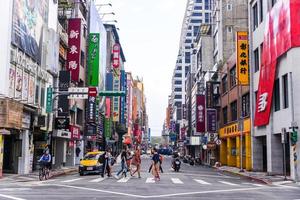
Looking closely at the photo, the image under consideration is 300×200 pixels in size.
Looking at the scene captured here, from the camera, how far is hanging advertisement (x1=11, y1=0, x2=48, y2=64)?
2941 cm

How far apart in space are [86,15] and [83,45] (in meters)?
6.72

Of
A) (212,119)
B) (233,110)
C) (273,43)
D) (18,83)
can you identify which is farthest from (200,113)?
(18,83)

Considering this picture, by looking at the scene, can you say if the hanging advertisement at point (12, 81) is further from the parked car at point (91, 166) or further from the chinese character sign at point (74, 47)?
the chinese character sign at point (74, 47)

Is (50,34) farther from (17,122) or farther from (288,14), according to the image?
(288,14)

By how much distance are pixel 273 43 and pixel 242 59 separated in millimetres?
9417

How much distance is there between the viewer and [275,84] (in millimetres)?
33781

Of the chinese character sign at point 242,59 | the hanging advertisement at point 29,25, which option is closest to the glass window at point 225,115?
the chinese character sign at point 242,59

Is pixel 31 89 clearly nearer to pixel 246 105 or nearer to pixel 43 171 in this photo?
pixel 43 171

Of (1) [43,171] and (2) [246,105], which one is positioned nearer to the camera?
(1) [43,171]

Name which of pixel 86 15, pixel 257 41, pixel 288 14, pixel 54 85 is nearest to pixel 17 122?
pixel 54 85

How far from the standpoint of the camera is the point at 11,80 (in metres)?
28.8

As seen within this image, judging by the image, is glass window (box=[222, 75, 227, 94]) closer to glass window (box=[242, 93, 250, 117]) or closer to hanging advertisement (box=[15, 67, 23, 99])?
glass window (box=[242, 93, 250, 117])

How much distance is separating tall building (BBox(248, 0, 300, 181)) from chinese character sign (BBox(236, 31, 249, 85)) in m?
0.82

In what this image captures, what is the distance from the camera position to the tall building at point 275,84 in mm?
29172
